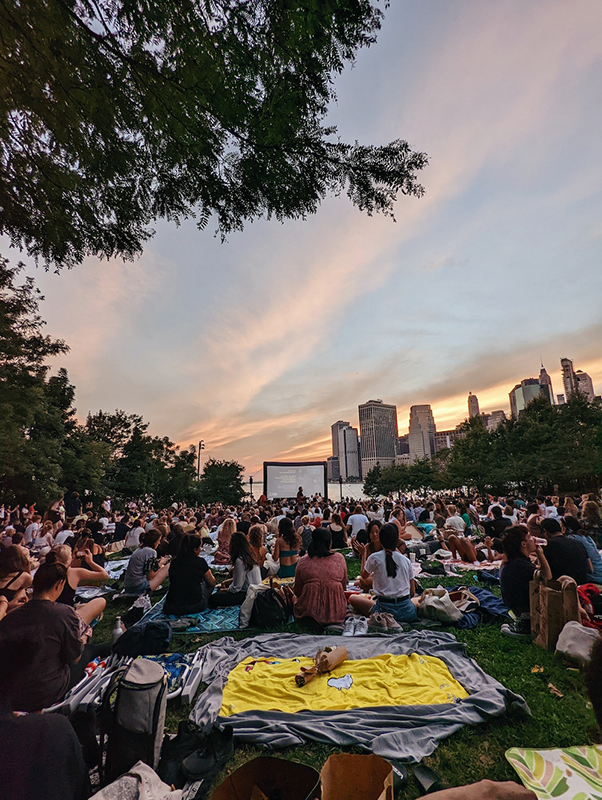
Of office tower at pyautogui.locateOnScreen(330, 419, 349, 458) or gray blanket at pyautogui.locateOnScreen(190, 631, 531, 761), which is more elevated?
office tower at pyautogui.locateOnScreen(330, 419, 349, 458)

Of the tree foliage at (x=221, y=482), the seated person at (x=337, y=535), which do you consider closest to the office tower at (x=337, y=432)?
the tree foliage at (x=221, y=482)

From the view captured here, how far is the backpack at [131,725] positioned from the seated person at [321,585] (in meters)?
2.70

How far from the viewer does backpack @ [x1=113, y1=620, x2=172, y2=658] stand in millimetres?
3795

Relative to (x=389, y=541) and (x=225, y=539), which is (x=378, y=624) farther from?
(x=225, y=539)

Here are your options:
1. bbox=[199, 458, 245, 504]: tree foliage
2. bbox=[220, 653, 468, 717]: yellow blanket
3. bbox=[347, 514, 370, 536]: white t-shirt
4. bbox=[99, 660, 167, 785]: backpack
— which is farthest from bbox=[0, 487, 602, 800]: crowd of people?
bbox=[199, 458, 245, 504]: tree foliage

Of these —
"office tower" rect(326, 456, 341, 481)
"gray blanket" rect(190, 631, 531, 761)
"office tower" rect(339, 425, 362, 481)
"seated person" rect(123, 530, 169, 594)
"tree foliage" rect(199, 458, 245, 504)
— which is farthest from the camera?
"office tower" rect(326, 456, 341, 481)

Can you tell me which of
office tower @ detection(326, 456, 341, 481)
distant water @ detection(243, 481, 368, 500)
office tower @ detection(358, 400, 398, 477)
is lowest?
distant water @ detection(243, 481, 368, 500)

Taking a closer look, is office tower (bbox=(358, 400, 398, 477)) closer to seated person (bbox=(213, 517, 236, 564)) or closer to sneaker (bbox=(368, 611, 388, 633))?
seated person (bbox=(213, 517, 236, 564))

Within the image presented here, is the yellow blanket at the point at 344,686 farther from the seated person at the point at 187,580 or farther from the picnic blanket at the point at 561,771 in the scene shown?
the seated person at the point at 187,580

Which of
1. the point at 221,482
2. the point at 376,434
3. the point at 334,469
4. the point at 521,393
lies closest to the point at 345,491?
the point at 334,469

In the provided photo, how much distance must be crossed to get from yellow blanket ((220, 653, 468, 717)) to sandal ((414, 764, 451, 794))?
68 centimetres

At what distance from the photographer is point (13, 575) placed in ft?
11.4

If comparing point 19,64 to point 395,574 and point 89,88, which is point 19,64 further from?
point 395,574

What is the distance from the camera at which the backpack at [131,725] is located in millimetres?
2076
